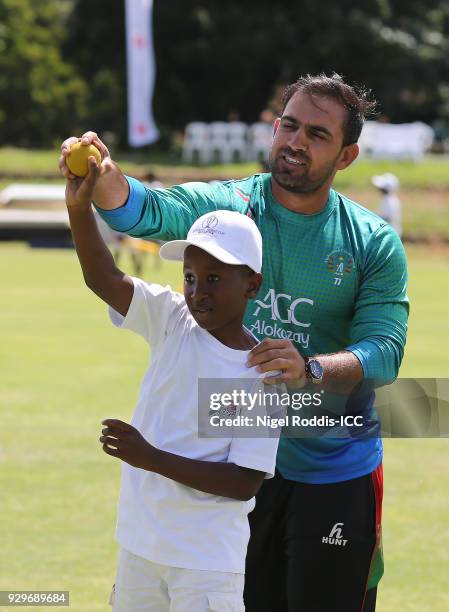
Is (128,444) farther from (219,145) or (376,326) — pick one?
(219,145)

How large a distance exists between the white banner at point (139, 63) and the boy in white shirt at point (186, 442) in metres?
30.0

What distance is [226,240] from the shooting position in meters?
3.73

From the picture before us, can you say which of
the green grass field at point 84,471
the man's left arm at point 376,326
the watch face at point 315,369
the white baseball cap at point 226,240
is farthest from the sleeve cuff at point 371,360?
the green grass field at point 84,471

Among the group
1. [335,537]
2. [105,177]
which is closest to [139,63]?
[335,537]

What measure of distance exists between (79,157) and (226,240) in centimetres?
50

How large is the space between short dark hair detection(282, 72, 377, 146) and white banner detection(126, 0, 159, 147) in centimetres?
2905

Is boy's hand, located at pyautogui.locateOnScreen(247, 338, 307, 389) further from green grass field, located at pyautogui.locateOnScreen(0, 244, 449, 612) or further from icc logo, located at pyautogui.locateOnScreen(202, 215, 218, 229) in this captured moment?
green grass field, located at pyautogui.locateOnScreen(0, 244, 449, 612)

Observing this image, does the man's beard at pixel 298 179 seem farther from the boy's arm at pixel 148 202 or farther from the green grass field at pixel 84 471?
the green grass field at pixel 84 471

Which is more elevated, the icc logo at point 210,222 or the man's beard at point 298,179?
the man's beard at point 298,179

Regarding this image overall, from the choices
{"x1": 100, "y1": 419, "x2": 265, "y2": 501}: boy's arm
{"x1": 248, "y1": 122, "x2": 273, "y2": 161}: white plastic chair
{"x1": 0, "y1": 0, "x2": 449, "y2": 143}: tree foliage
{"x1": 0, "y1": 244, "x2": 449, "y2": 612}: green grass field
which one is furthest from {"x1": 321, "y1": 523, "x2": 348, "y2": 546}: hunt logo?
{"x1": 0, "y1": 0, "x2": 449, "y2": 143}: tree foliage

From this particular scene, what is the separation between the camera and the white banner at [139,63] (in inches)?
1297

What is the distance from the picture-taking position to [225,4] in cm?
5028

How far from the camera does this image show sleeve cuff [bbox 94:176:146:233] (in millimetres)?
4039

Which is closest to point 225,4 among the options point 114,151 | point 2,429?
point 114,151
